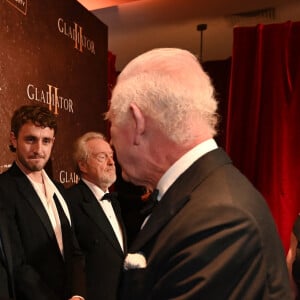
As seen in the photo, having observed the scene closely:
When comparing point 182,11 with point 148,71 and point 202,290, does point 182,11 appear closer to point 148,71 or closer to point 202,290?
point 148,71

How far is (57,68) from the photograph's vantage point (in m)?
2.41

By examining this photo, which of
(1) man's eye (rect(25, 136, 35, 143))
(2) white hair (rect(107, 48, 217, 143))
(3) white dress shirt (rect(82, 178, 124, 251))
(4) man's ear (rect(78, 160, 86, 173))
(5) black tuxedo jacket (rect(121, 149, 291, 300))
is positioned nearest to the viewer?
(5) black tuxedo jacket (rect(121, 149, 291, 300))

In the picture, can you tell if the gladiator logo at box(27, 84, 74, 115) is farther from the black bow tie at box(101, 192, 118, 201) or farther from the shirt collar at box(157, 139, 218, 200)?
the shirt collar at box(157, 139, 218, 200)

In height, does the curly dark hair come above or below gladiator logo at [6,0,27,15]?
below

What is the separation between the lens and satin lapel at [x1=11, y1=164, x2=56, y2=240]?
5.50 ft

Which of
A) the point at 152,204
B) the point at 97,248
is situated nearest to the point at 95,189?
the point at 97,248

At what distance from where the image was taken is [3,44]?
1.90 meters

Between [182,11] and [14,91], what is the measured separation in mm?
2314

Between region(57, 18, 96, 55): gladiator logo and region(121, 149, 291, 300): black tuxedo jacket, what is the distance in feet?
6.32

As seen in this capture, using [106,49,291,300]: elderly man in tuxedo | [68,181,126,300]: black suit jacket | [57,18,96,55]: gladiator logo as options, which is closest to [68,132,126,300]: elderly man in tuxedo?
[68,181,126,300]: black suit jacket

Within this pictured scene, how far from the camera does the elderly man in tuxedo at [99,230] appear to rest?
2045 mm

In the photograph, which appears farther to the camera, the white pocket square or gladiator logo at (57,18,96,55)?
gladiator logo at (57,18,96,55)

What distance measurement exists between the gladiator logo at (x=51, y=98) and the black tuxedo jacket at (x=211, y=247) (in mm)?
1522

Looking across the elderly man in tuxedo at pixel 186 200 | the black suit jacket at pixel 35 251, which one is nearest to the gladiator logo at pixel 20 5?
the black suit jacket at pixel 35 251
